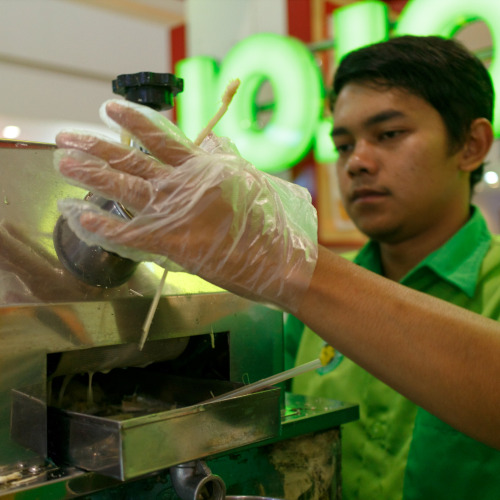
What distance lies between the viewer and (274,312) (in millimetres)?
806

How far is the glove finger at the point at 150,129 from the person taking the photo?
0.58 meters

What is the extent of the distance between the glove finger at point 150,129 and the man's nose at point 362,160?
0.75m

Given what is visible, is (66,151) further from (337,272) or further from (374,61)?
(374,61)

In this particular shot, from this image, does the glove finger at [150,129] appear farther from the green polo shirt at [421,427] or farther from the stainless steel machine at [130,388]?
the green polo shirt at [421,427]

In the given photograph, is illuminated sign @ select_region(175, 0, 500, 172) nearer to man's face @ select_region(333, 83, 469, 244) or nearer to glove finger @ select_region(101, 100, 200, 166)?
man's face @ select_region(333, 83, 469, 244)

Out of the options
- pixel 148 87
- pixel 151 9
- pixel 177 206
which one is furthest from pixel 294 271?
pixel 151 9

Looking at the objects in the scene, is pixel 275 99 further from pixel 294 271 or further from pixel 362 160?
pixel 294 271

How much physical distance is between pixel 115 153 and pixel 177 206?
80 millimetres

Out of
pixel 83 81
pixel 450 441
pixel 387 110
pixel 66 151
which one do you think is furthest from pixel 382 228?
pixel 83 81

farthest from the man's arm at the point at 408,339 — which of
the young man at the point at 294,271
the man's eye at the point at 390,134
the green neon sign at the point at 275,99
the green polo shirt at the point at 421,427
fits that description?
the green neon sign at the point at 275,99

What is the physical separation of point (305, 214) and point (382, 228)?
25.7 inches

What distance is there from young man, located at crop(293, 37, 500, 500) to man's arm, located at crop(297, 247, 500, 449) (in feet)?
1.41

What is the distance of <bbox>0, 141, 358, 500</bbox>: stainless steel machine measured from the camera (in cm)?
56

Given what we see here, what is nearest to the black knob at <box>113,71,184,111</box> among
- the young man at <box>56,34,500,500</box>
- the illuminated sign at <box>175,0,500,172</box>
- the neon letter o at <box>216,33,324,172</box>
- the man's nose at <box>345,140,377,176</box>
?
the young man at <box>56,34,500,500</box>
